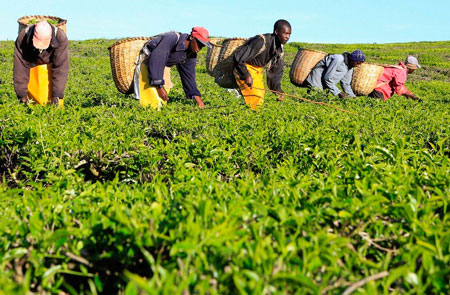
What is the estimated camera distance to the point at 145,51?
233 inches

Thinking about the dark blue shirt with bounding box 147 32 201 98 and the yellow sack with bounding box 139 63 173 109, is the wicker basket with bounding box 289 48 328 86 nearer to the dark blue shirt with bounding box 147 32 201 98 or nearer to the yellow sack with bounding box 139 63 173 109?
the dark blue shirt with bounding box 147 32 201 98

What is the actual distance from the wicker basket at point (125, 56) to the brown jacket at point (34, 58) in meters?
0.81

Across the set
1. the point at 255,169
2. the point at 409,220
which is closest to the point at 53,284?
the point at 409,220

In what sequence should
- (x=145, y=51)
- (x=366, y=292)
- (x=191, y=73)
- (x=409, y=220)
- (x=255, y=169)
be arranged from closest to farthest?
(x=366, y=292), (x=409, y=220), (x=255, y=169), (x=145, y=51), (x=191, y=73)

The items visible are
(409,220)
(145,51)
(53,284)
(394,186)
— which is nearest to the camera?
(53,284)

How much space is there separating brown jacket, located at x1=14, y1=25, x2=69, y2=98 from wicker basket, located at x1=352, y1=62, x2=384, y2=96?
689cm

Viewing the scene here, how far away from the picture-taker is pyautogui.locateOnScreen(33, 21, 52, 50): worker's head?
521cm

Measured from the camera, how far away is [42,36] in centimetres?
523

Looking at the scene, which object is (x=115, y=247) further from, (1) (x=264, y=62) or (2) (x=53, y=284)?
(1) (x=264, y=62)

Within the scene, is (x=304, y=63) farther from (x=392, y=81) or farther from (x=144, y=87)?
(x=144, y=87)

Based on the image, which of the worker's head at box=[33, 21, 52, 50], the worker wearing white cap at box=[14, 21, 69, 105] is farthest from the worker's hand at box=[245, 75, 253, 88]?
the worker's head at box=[33, 21, 52, 50]

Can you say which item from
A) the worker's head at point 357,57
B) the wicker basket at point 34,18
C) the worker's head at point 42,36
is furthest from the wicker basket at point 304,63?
the worker's head at point 42,36

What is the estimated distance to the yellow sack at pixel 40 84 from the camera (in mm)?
5738

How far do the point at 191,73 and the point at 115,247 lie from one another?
17.1 feet
